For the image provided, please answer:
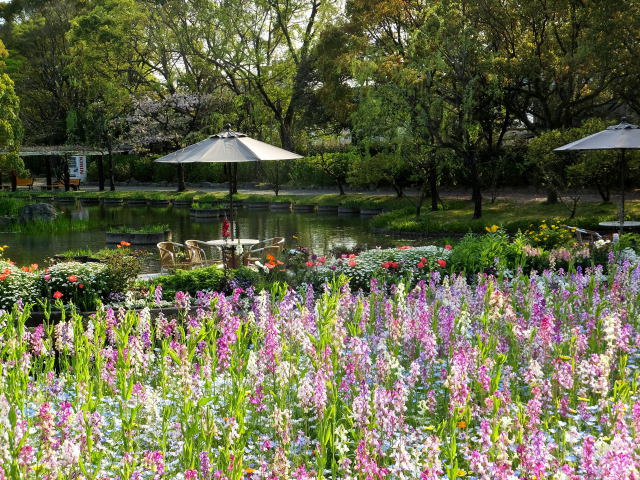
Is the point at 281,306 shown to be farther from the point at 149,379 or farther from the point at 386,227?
the point at 386,227

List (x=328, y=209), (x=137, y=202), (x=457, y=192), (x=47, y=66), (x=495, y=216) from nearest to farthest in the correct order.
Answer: (x=495, y=216), (x=328, y=209), (x=457, y=192), (x=137, y=202), (x=47, y=66)

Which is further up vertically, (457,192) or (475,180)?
(475,180)

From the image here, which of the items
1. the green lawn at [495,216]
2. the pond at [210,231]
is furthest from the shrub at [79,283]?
the green lawn at [495,216]

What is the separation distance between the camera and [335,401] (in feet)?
16.8

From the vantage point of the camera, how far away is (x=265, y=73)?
4400cm

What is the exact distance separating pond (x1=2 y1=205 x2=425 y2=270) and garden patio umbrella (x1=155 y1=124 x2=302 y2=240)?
12.6ft

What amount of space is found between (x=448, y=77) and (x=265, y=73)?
17.4 metres

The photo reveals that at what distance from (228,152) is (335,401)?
33.8 feet

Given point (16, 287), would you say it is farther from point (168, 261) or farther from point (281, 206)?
point (281, 206)

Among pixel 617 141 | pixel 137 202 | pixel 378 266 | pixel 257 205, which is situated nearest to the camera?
pixel 378 266

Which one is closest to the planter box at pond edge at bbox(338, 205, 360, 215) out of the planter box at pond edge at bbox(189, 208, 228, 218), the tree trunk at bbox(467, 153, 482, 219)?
the planter box at pond edge at bbox(189, 208, 228, 218)

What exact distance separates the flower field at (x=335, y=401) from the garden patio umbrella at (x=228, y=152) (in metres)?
6.81

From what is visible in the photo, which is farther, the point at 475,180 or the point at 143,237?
the point at 475,180

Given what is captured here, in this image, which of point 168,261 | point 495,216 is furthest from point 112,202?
point 168,261
